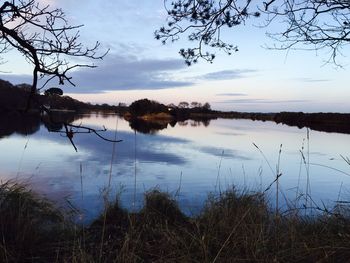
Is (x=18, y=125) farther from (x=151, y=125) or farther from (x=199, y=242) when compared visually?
(x=199, y=242)

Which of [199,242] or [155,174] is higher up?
[199,242]

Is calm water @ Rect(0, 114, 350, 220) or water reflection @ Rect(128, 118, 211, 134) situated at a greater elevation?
calm water @ Rect(0, 114, 350, 220)

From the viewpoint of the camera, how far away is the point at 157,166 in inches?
650

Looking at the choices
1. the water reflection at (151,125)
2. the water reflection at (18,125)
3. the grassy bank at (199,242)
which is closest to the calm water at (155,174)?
the water reflection at (18,125)

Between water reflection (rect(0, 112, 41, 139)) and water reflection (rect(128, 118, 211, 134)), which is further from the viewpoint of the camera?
water reflection (rect(128, 118, 211, 134))

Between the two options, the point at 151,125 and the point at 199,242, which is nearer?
the point at 199,242

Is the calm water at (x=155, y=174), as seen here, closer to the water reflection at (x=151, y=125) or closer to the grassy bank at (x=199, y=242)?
the grassy bank at (x=199, y=242)

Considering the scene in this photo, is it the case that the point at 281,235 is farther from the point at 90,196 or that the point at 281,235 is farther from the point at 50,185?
the point at 50,185

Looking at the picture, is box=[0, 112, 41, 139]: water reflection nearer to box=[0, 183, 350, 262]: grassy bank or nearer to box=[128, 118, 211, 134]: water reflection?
box=[0, 183, 350, 262]: grassy bank

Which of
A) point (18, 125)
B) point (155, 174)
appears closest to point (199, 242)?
point (155, 174)

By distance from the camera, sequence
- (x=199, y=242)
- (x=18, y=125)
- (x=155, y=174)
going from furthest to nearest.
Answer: (x=18, y=125)
(x=155, y=174)
(x=199, y=242)

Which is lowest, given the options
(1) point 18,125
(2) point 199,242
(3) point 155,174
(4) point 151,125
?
(4) point 151,125

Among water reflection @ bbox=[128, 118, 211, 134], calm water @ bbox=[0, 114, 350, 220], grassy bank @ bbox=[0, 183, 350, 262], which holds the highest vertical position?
grassy bank @ bbox=[0, 183, 350, 262]

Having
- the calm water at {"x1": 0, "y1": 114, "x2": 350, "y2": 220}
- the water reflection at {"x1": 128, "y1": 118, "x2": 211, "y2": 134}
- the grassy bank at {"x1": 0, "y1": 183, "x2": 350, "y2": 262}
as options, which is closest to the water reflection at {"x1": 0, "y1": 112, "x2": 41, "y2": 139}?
the grassy bank at {"x1": 0, "y1": 183, "x2": 350, "y2": 262}
